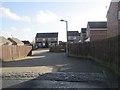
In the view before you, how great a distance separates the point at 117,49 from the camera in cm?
1437

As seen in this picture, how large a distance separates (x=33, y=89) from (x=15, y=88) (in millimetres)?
760

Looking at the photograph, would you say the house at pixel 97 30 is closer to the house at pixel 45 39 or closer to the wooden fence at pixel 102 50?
the wooden fence at pixel 102 50

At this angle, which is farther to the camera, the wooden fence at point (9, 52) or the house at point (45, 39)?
the house at point (45, 39)

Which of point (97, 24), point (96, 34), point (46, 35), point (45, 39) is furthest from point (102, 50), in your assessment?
point (46, 35)

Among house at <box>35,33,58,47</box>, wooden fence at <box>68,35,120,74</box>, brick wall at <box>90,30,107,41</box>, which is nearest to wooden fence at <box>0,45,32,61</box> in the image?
wooden fence at <box>68,35,120,74</box>

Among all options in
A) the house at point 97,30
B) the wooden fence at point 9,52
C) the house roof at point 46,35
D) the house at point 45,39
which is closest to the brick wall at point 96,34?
the house at point 97,30

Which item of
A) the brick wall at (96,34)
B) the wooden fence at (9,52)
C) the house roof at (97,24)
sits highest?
the house roof at (97,24)

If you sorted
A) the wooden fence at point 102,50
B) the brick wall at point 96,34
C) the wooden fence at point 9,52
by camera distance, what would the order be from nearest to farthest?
1. the wooden fence at point 102,50
2. the wooden fence at point 9,52
3. the brick wall at point 96,34

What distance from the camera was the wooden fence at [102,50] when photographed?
14979 mm

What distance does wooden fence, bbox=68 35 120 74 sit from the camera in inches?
590

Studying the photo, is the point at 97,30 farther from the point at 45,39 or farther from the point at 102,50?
the point at 45,39

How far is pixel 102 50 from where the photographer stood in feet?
67.5

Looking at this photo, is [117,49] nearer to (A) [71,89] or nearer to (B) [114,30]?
(A) [71,89]

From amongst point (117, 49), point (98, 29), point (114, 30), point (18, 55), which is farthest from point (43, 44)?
point (117, 49)
